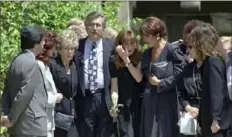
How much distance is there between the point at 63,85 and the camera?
9.01m

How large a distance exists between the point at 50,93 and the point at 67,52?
78 centimetres

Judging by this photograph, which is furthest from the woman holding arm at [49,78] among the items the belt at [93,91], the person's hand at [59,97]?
the belt at [93,91]

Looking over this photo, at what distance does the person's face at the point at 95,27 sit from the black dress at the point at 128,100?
39 centimetres

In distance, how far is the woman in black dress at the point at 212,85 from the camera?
7648 millimetres

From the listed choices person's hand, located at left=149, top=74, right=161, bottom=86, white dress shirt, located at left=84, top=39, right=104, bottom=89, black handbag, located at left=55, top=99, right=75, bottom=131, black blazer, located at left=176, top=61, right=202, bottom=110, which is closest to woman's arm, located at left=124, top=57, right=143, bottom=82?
person's hand, located at left=149, top=74, right=161, bottom=86

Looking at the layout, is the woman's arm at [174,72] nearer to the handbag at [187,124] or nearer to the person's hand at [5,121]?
the handbag at [187,124]

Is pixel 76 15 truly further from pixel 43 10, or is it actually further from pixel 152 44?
pixel 152 44

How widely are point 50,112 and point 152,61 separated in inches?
53.0

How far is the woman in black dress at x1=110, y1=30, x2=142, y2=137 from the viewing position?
29.2 feet

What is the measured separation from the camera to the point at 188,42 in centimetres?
837

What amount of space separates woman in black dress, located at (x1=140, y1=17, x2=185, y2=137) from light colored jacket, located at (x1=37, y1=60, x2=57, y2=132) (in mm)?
1104

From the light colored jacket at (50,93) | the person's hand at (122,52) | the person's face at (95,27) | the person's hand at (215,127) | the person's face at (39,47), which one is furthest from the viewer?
the person's face at (95,27)

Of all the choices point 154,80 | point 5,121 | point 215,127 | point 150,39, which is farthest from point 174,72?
point 5,121

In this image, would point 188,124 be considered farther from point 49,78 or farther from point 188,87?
point 49,78
